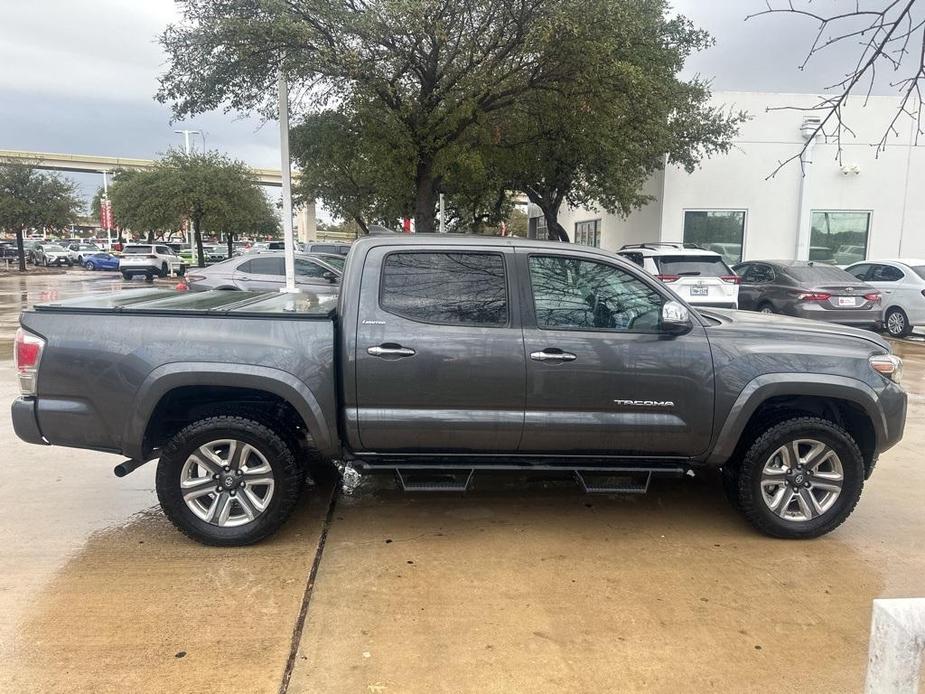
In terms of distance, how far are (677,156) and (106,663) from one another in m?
19.1

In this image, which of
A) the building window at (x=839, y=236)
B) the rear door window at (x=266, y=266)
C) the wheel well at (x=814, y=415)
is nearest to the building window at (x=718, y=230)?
the building window at (x=839, y=236)

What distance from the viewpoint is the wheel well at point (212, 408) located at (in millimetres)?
3934

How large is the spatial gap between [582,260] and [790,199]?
19.3 meters

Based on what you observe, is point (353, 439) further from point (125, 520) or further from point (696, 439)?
point (696, 439)

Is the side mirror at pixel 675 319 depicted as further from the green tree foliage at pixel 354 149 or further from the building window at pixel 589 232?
the building window at pixel 589 232

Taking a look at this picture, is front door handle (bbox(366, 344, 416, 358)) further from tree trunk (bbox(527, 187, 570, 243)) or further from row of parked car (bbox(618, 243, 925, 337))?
tree trunk (bbox(527, 187, 570, 243))

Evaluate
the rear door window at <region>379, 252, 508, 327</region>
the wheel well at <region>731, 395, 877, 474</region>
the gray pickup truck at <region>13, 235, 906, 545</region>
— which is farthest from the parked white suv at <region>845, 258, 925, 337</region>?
the rear door window at <region>379, 252, 508, 327</region>

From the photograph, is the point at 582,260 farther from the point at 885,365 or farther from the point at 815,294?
the point at 815,294

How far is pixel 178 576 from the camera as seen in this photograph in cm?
363

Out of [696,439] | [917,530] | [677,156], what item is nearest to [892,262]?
[677,156]

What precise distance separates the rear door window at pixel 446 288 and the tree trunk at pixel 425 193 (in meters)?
8.47

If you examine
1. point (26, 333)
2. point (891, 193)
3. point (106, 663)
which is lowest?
point (106, 663)

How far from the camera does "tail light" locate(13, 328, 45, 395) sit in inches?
148

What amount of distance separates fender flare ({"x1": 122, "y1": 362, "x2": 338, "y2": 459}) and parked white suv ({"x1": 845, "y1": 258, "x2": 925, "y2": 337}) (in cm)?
1349
